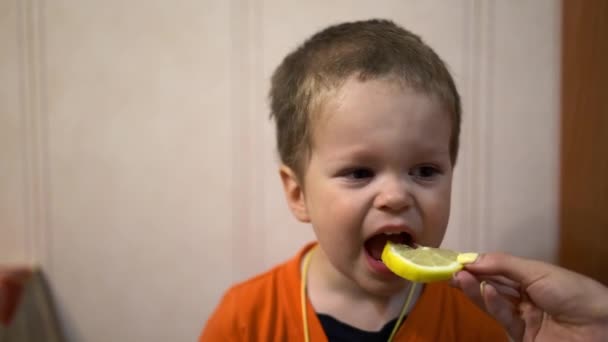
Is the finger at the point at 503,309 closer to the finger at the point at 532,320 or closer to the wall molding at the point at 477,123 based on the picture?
the finger at the point at 532,320

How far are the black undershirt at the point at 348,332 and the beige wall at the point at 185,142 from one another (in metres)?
0.27

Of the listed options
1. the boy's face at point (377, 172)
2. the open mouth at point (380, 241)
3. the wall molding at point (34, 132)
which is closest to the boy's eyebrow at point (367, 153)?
the boy's face at point (377, 172)

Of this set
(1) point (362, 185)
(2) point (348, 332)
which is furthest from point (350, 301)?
(1) point (362, 185)

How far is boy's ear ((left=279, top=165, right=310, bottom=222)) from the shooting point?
0.63 m

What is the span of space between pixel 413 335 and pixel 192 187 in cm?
58

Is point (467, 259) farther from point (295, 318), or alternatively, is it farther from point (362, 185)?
point (295, 318)

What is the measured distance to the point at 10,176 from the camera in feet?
2.98

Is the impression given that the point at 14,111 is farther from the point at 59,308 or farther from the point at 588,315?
the point at 588,315

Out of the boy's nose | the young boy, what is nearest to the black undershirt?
the young boy

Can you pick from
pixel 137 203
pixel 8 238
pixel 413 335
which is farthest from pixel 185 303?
pixel 413 335

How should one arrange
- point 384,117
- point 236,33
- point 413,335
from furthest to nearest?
1. point 236,33
2. point 413,335
3. point 384,117

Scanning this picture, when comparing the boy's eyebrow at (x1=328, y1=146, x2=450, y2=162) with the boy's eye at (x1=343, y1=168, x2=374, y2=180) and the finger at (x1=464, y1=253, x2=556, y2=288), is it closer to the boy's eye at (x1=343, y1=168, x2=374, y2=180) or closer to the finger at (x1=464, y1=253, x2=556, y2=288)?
the boy's eye at (x1=343, y1=168, x2=374, y2=180)

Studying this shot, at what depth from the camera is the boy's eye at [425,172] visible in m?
0.54

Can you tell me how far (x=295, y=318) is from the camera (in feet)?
2.13
